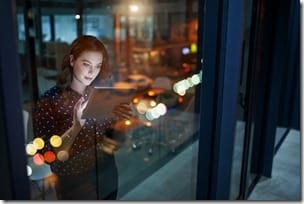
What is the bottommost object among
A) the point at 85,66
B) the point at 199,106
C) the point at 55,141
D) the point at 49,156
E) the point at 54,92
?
the point at 49,156

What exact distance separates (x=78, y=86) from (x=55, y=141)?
0.99 feet

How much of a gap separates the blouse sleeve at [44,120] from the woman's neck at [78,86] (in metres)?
0.13

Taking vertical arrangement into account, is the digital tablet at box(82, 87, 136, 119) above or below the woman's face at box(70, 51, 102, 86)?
below

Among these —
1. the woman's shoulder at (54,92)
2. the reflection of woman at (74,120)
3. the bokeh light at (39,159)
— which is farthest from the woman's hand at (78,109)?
the bokeh light at (39,159)

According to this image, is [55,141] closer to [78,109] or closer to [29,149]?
[78,109]

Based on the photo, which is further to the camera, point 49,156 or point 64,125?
point 49,156

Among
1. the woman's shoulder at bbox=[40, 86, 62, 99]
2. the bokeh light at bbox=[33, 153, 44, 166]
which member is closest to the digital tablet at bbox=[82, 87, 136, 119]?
the woman's shoulder at bbox=[40, 86, 62, 99]

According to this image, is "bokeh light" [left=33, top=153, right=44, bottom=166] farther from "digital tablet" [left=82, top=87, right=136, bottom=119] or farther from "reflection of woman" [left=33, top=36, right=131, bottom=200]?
"digital tablet" [left=82, top=87, right=136, bottom=119]

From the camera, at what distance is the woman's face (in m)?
1.53

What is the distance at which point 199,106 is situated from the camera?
1.91 m

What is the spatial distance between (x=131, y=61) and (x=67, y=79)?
6.11 metres

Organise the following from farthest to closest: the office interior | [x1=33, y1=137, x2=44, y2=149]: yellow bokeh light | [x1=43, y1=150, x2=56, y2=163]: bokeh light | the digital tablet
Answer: [x1=43, y1=150, x2=56, y2=163]: bokeh light, the digital tablet, [x1=33, y1=137, x2=44, y2=149]: yellow bokeh light, the office interior

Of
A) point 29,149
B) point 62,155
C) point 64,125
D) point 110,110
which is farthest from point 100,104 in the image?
point 29,149

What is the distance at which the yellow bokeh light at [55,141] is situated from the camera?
1.57 m
